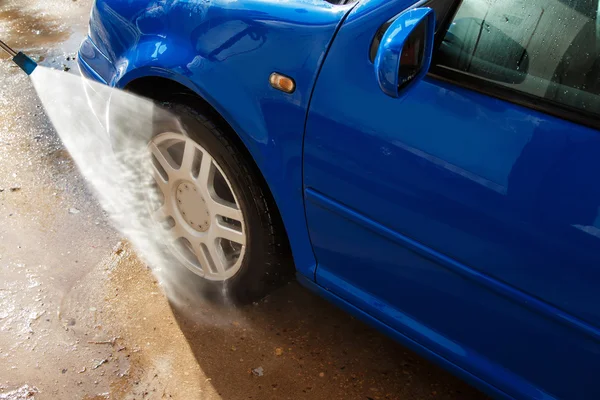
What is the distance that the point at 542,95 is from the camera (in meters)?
1.31

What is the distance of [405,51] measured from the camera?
1.34 m

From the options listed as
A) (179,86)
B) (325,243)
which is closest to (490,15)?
(325,243)

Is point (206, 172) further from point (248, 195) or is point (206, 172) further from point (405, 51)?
point (405, 51)

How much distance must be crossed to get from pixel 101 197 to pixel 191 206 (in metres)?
0.87

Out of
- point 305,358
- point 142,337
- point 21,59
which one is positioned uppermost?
point 21,59

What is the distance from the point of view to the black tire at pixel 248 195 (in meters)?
1.93

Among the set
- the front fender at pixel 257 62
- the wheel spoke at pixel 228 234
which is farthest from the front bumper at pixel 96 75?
the wheel spoke at pixel 228 234

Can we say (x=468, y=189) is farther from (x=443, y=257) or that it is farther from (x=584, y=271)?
(x=584, y=271)

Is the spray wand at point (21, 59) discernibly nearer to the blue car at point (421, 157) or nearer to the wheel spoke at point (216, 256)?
the blue car at point (421, 157)

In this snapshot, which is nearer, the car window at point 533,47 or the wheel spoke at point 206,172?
the car window at point 533,47

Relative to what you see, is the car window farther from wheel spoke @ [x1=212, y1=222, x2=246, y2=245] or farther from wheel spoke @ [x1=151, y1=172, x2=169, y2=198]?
wheel spoke @ [x1=151, y1=172, x2=169, y2=198]

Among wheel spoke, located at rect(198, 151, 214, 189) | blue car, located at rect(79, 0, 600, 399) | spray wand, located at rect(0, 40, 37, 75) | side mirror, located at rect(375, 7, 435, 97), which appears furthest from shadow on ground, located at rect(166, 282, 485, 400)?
spray wand, located at rect(0, 40, 37, 75)

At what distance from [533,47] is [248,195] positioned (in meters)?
0.99

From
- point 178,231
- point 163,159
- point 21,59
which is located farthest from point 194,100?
point 21,59
